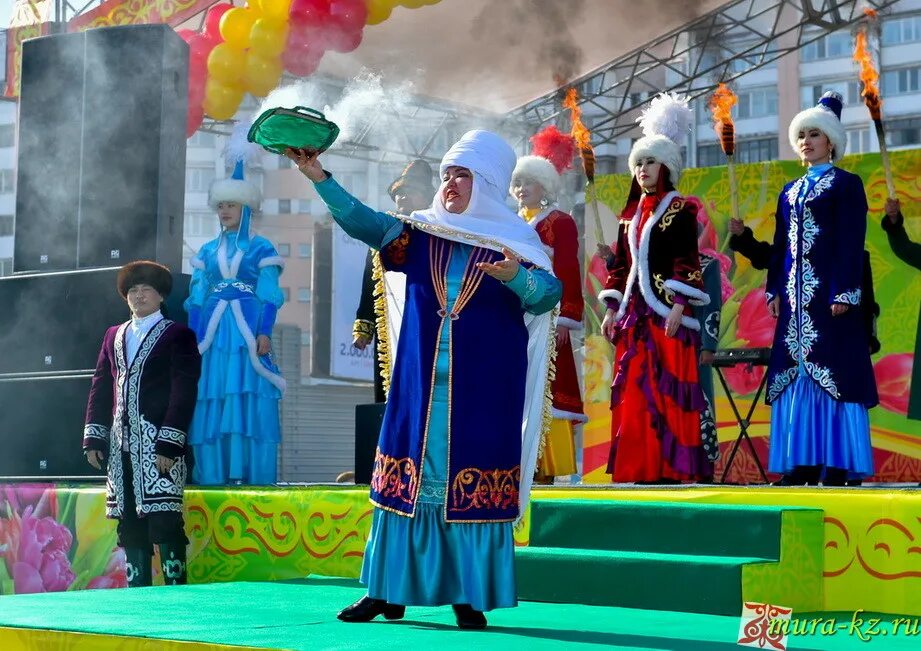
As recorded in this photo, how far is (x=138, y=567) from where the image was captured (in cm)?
628

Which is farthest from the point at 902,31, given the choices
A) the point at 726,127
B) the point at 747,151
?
the point at 726,127

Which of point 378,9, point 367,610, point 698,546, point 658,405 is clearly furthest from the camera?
point 378,9

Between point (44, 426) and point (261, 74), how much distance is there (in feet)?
12.0

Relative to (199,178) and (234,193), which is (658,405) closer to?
(234,193)

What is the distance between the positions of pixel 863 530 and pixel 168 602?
238 cm

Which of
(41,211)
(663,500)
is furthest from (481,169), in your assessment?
(41,211)

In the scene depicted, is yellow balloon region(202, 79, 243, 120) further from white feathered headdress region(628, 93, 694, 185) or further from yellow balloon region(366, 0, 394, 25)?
white feathered headdress region(628, 93, 694, 185)

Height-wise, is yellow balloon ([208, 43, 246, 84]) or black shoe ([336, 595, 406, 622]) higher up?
yellow balloon ([208, 43, 246, 84])

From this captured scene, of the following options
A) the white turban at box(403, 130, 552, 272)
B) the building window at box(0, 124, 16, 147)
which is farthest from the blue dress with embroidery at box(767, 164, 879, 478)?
the building window at box(0, 124, 16, 147)

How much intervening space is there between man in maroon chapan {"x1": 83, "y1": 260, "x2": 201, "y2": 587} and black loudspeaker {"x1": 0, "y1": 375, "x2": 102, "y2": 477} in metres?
1.37

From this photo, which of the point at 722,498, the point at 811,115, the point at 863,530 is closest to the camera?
the point at 863,530

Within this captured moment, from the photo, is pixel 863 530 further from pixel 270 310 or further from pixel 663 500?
pixel 270 310

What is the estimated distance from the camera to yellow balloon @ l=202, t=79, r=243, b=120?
10492 millimetres

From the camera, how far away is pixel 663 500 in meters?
5.02
